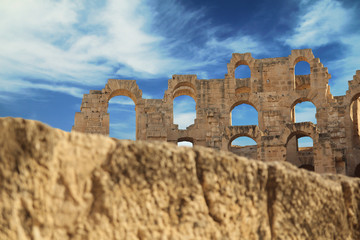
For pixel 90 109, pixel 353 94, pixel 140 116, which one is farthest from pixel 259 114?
pixel 90 109

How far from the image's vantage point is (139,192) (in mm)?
1920

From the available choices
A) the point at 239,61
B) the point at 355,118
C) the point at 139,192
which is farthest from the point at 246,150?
the point at 139,192

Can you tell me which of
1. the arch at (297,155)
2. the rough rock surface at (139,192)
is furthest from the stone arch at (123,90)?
the rough rock surface at (139,192)

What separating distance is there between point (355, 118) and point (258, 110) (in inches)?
208

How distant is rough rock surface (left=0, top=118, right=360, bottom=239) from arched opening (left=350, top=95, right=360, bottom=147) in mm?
18882

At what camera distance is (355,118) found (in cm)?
2042

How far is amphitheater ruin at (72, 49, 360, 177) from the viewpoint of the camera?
57.7 ft

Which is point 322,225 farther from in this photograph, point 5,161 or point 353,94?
point 353,94

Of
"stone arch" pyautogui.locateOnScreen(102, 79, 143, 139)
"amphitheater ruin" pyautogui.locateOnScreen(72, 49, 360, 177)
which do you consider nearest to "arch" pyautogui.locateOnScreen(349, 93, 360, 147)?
"amphitheater ruin" pyautogui.locateOnScreen(72, 49, 360, 177)

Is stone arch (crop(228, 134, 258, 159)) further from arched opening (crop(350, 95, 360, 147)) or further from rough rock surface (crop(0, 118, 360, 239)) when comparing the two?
rough rock surface (crop(0, 118, 360, 239))

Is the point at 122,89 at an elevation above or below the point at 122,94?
above

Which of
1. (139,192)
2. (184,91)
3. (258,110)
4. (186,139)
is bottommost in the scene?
(139,192)

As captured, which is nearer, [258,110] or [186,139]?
[186,139]

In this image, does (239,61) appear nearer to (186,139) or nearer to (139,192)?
(186,139)
